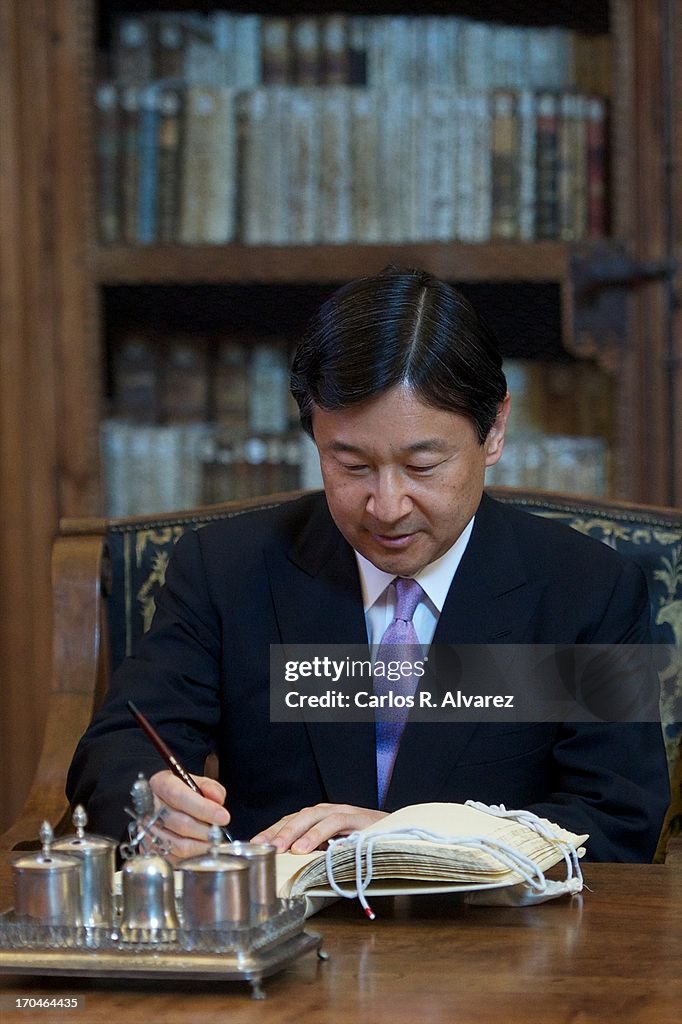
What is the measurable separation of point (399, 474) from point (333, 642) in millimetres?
303

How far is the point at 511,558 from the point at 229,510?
21.3 inches

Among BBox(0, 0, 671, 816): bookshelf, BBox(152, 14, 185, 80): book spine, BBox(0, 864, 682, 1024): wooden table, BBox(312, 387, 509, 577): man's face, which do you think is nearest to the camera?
BBox(0, 864, 682, 1024): wooden table

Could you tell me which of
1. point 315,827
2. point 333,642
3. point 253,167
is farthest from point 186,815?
point 253,167

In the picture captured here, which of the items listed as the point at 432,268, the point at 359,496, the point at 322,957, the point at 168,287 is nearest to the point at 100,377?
the point at 168,287

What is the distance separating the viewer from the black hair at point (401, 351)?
1.60 meters

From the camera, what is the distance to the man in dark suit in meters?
1.61

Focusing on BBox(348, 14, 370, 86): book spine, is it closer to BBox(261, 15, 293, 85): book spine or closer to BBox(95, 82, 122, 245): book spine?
BBox(261, 15, 293, 85): book spine

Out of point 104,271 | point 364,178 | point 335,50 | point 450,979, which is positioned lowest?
point 450,979

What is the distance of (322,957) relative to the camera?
45.2 inches

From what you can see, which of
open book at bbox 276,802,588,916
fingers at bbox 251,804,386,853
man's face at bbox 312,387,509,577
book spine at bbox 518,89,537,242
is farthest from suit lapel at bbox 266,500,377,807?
book spine at bbox 518,89,537,242

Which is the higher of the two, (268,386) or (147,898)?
(268,386)

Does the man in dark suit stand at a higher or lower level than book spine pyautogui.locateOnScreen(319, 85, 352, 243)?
lower

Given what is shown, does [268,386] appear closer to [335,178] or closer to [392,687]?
[335,178]

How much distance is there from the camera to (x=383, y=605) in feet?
6.03
